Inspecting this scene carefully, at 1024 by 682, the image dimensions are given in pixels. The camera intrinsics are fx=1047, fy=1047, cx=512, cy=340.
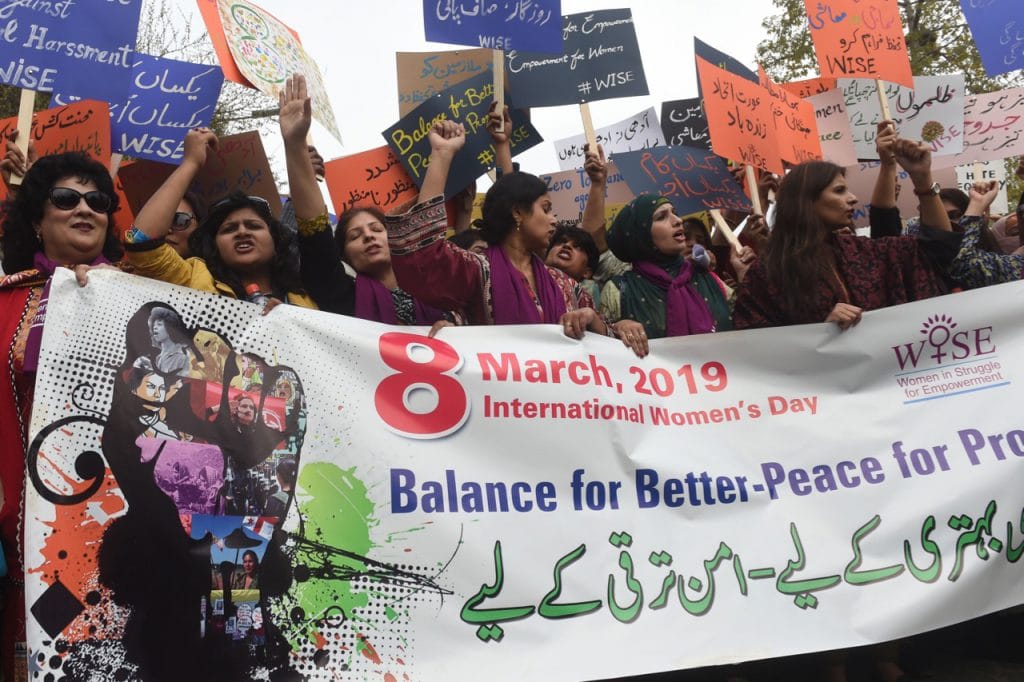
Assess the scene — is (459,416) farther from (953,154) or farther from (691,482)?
(953,154)

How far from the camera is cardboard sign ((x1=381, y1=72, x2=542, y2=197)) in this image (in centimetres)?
517

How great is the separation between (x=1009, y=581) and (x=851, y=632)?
615 millimetres

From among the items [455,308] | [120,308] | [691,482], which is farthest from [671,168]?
[120,308]

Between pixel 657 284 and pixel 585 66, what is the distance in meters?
1.65

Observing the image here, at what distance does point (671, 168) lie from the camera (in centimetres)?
564

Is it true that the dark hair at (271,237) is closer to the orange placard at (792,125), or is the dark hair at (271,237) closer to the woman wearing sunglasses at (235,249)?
the woman wearing sunglasses at (235,249)

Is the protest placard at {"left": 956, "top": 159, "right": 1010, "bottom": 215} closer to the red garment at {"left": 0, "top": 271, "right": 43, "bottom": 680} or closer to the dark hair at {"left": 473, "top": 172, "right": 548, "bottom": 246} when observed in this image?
the dark hair at {"left": 473, "top": 172, "right": 548, "bottom": 246}

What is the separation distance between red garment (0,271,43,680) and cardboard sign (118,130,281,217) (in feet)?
4.83

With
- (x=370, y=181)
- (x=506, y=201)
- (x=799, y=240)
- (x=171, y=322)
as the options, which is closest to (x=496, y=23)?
(x=370, y=181)

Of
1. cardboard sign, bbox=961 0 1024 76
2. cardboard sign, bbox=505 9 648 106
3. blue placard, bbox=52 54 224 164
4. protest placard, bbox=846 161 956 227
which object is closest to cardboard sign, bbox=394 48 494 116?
cardboard sign, bbox=505 9 648 106

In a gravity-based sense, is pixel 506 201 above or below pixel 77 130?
below

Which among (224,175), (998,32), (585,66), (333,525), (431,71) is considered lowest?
(333,525)

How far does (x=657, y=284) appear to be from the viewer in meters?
4.37

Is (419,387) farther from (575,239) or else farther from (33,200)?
(575,239)
